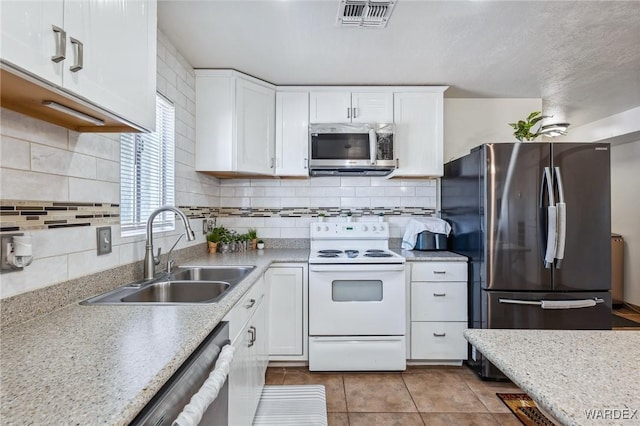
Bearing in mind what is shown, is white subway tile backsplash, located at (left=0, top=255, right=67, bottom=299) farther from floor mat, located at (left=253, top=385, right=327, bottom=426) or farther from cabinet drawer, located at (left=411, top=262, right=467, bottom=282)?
cabinet drawer, located at (left=411, top=262, right=467, bottom=282)

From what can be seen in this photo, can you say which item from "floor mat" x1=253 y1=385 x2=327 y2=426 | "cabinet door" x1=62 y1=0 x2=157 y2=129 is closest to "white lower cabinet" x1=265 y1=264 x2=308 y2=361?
"floor mat" x1=253 y1=385 x2=327 y2=426

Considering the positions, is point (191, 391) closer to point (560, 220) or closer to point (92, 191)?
point (92, 191)

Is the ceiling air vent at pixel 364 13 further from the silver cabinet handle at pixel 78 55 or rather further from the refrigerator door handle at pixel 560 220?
the refrigerator door handle at pixel 560 220

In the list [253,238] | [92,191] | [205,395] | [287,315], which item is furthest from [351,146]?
[205,395]

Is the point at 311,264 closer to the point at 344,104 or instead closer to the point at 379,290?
the point at 379,290

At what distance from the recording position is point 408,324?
253cm

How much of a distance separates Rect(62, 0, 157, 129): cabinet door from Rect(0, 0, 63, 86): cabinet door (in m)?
0.04

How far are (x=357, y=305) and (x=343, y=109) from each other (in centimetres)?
167

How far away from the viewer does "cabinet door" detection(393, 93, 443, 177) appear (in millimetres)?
2838

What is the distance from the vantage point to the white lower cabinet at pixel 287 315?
2475 millimetres

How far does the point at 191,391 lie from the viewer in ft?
2.95

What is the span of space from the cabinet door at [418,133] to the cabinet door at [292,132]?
0.81 m

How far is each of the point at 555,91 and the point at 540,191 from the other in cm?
134

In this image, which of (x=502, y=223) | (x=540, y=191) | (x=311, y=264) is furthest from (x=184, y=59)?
(x=540, y=191)
